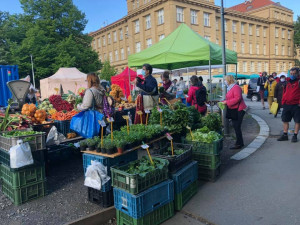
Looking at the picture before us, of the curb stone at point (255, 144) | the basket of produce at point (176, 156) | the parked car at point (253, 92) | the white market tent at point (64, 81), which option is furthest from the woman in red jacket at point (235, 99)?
the parked car at point (253, 92)

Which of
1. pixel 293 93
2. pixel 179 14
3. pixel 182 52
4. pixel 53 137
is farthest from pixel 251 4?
pixel 53 137

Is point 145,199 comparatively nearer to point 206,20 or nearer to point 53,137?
point 53,137

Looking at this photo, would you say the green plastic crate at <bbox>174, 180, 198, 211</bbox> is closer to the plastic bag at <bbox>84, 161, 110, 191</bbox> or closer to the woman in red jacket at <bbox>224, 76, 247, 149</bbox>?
the plastic bag at <bbox>84, 161, 110, 191</bbox>

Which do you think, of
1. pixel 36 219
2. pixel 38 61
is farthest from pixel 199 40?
pixel 38 61

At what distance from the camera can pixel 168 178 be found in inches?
Answer: 144

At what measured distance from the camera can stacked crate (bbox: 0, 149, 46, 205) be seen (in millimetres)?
3926

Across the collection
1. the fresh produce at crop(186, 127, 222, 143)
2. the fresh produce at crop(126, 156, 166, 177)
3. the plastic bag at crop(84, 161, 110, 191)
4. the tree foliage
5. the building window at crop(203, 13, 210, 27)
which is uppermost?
the building window at crop(203, 13, 210, 27)

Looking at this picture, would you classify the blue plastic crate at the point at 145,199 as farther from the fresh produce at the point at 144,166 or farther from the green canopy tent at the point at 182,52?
the green canopy tent at the point at 182,52

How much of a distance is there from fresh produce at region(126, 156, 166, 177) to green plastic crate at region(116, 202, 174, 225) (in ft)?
1.74

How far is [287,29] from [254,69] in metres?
14.7

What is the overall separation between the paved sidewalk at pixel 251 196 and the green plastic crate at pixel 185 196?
74 mm

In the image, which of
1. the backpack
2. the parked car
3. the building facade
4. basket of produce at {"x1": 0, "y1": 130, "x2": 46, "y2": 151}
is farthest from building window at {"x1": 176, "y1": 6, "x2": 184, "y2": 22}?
basket of produce at {"x1": 0, "y1": 130, "x2": 46, "y2": 151}

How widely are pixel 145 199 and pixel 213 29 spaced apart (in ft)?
145

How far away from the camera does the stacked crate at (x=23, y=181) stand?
3.93 meters
